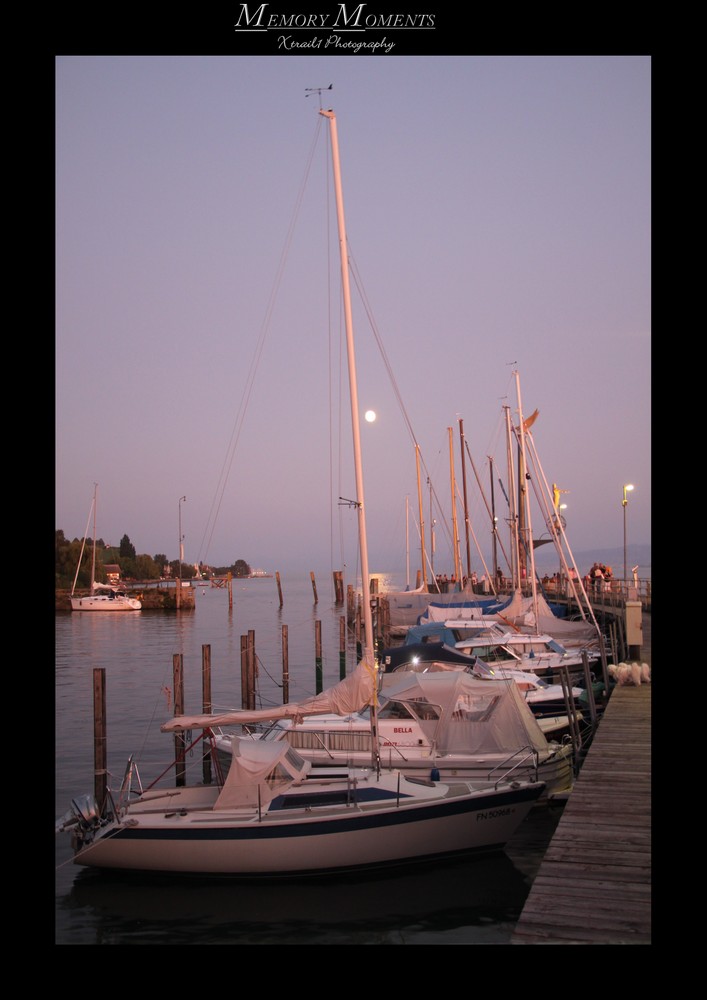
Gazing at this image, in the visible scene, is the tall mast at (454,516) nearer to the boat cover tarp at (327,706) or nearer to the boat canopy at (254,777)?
the boat cover tarp at (327,706)

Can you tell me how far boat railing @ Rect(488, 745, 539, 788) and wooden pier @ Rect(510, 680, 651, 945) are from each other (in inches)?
65.1

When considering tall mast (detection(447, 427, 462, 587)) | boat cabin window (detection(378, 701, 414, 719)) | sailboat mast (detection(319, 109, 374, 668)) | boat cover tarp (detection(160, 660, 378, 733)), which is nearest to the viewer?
boat cover tarp (detection(160, 660, 378, 733))

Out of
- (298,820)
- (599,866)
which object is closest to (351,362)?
(298,820)

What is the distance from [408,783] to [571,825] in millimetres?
4684

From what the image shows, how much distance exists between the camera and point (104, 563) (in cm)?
12256

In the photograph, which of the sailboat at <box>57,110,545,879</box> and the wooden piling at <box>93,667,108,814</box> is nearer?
the sailboat at <box>57,110,545,879</box>

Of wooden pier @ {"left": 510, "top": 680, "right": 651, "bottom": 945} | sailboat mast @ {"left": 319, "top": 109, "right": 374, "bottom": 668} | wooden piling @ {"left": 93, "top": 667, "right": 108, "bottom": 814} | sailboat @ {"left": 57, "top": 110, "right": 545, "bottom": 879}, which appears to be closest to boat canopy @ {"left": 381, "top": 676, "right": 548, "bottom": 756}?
sailboat @ {"left": 57, "top": 110, "right": 545, "bottom": 879}

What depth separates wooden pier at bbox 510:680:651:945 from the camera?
694cm

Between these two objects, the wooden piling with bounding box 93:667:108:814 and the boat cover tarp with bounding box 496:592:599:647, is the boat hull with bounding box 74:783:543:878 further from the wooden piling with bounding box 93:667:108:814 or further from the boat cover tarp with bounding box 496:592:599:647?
the boat cover tarp with bounding box 496:592:599:647

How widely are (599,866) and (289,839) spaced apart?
19.2 ft

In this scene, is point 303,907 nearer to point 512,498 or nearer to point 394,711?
point 394,711

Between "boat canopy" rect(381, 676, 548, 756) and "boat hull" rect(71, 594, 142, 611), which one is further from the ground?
"boat canopy" rect(381, 676, 548, 756)
